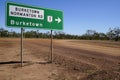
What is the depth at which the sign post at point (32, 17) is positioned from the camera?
11.5 meters

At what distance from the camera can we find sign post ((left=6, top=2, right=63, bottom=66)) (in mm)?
11454

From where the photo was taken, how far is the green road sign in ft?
37.6

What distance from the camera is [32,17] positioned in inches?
488

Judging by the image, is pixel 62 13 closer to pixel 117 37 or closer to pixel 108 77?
pixel 108 77

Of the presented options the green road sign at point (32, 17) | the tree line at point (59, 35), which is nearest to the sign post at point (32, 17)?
the green road sign at point (32, 17)

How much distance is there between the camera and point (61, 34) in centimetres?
12331

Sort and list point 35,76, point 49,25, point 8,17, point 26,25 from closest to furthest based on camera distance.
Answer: point 35,76 < point 8,17 < point 26,25 < point 49,25

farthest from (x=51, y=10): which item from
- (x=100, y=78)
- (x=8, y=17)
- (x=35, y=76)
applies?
(x=100, y=78)

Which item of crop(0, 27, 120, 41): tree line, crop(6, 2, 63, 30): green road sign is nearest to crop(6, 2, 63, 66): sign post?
crop(6, 2, 63, 30): green road sign

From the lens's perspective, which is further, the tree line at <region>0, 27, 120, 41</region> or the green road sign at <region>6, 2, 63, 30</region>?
the tree line at <region>0, 27, 120, 41</region>

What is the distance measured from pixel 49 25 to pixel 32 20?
1.21 meters

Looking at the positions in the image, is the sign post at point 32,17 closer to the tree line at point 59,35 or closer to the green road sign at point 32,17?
the green road sign at point 32,17

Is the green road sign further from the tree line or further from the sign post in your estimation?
the tree line

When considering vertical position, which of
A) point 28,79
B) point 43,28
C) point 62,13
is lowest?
point 28,79
